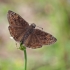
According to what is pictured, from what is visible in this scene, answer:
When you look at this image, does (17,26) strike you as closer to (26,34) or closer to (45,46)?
(26,34)

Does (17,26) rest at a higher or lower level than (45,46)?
higher

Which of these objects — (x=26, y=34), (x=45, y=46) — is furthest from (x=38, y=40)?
Answer: (x=45, y=46)

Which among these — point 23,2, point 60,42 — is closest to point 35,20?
point 23,2

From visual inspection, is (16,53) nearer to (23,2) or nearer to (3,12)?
(3,12)

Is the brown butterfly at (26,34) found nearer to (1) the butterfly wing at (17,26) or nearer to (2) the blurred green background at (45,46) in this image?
(1) the butterfly wing at (17,26)

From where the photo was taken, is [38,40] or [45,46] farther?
[45,46]

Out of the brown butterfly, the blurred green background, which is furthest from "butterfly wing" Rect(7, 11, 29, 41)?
the blurred green background

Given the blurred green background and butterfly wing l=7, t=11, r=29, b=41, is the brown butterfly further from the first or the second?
the blurred green background
